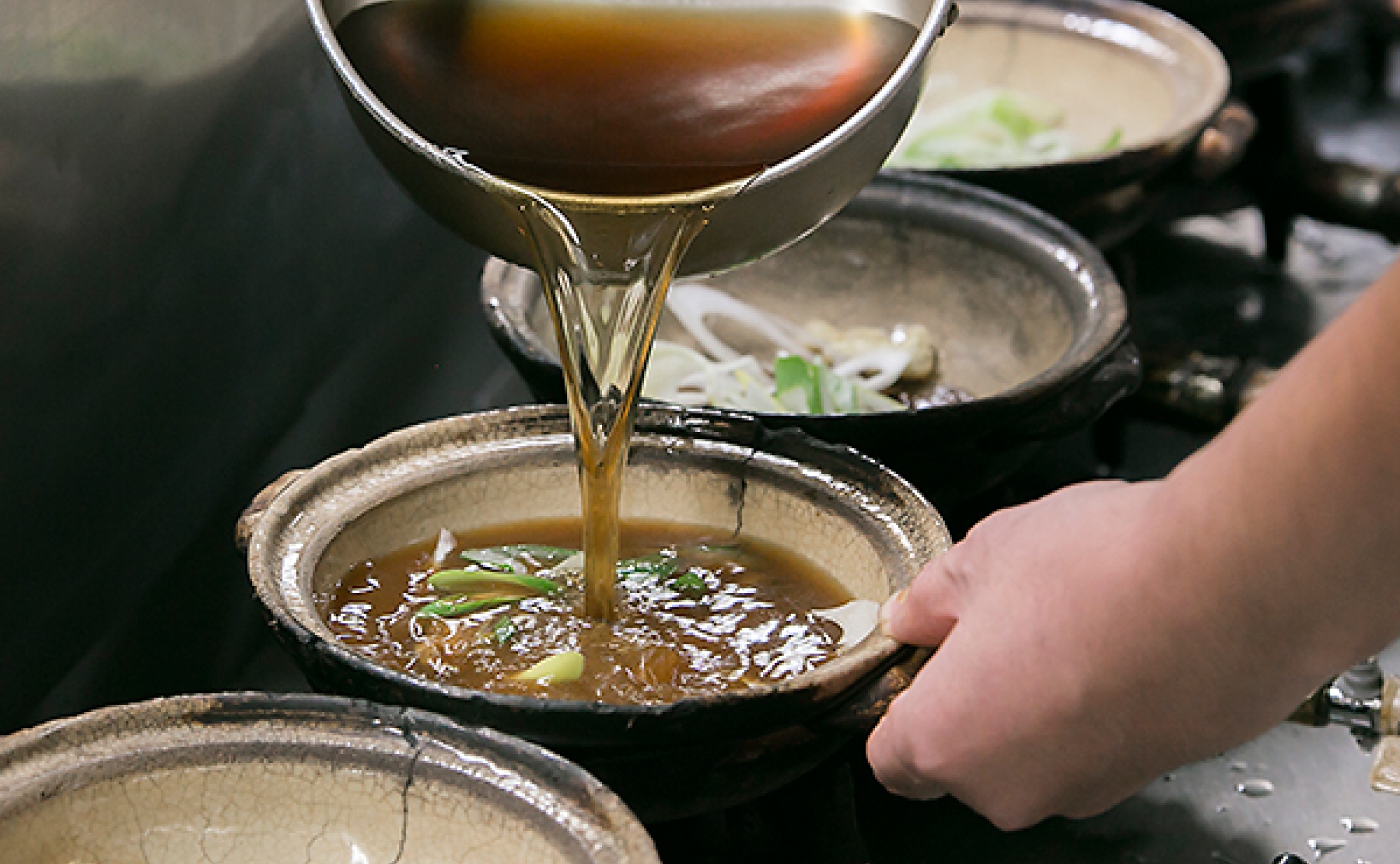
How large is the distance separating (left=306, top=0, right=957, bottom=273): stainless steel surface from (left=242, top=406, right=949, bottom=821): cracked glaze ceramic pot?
0.26m

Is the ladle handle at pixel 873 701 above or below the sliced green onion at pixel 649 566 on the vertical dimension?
above

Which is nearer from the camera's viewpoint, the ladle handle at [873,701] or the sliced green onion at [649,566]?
the ladle handle at [873,701]

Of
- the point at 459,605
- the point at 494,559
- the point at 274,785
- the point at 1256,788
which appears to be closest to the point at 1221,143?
the point at 1256,788

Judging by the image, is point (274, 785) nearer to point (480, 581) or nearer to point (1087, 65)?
point (480, 581)

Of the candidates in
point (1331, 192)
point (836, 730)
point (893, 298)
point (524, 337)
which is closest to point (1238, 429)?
point (836, 730)

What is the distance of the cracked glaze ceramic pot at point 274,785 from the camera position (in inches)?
47.7

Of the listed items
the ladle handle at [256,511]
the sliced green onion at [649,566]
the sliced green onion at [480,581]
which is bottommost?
the sliced green onion at [649,566]

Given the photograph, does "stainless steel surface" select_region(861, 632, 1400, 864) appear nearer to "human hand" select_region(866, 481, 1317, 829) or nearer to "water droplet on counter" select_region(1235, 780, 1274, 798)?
"water droplet on counter" select_region(1235, 780, 1274, 798)

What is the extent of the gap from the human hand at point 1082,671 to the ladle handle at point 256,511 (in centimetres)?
71

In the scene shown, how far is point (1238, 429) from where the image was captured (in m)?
1.13

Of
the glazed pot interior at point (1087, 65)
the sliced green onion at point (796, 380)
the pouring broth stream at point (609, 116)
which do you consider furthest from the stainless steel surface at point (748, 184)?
the glazed pot interior at point (1087, 65)

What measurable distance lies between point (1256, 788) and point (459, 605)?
1.14 meters

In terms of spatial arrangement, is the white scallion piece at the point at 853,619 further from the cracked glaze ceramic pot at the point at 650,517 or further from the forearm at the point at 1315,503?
the forearm at the point at 1315,503

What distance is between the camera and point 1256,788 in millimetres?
2082
